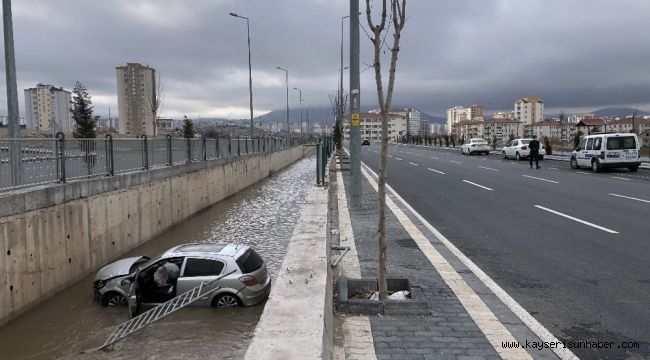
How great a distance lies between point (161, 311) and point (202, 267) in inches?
40.2

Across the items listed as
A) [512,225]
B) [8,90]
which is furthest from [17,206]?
[512,225]

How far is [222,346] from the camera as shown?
27.6ft

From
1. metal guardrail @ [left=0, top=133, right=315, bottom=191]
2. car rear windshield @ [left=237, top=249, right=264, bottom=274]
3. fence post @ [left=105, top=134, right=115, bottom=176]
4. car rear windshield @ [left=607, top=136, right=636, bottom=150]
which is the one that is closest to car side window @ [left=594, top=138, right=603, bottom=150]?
car rear windshield @ [left=607, top=136, right=636, bottom=150]

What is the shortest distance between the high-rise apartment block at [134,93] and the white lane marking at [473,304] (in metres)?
72.5

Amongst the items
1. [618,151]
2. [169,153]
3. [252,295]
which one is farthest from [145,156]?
[618,151]

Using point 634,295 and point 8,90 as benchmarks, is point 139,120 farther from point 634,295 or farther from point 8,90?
point 634,295

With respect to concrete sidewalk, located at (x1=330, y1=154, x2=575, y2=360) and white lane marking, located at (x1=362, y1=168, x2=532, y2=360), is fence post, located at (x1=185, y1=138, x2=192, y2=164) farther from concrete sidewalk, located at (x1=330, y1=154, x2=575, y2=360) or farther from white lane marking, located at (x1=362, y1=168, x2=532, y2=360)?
concrete sidewalk, located at (x1=330, y1=154, x2=575, y2=360)

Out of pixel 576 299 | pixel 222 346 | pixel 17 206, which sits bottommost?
→ pixel 222 346

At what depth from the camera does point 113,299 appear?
1038 centimetres

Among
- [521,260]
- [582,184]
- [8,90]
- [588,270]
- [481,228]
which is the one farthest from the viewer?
[582,184]

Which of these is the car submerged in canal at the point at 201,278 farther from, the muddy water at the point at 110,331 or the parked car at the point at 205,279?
the muddy water at the point at 110,331

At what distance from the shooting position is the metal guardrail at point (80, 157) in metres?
10.5

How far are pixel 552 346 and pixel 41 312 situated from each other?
29.8 feet

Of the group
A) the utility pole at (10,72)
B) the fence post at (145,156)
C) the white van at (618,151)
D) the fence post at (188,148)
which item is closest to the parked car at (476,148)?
the white van at (618,151)
